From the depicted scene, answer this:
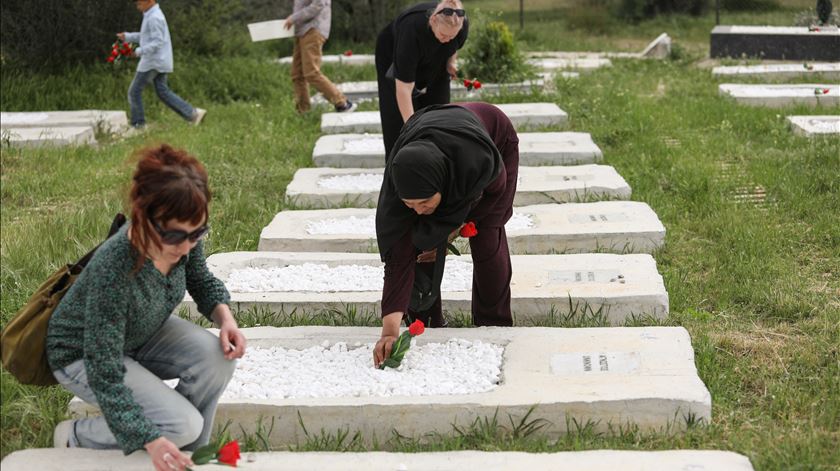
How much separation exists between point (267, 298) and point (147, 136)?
4.45m

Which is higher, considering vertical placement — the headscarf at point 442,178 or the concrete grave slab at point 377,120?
the headscarf at point 442,178

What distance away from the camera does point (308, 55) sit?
28.7 feet

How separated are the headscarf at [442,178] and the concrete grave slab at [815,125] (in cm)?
437

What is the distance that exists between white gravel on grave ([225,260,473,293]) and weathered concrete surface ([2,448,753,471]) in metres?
1.60

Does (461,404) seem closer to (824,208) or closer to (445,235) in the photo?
(445,235)

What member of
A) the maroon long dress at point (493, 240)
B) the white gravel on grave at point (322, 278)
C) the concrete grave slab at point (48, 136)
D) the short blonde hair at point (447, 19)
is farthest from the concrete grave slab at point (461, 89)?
the maroon long dress at point (493, 240)

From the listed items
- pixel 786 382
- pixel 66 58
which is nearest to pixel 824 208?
pixel 786 382

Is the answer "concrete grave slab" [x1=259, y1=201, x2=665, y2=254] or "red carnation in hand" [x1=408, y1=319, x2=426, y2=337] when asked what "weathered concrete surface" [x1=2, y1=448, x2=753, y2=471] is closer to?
"red carnation in hand" [x1=408, y1=319, x2=426, y2=337]

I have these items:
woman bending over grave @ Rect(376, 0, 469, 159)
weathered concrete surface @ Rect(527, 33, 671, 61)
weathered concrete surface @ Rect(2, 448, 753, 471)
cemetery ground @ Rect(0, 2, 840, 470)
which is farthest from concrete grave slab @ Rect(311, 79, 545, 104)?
weathered concrete surface @ Rect(2, 448, 753, 471)

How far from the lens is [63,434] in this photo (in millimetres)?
3367

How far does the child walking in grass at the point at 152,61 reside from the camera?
28.3 ft

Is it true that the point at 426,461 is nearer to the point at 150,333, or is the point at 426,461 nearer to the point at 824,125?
the point at 150,333

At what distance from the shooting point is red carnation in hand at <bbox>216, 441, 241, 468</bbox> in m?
2.93

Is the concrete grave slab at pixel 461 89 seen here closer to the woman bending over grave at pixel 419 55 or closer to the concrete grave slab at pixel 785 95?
the concrete grave slab at pixel 785 95
